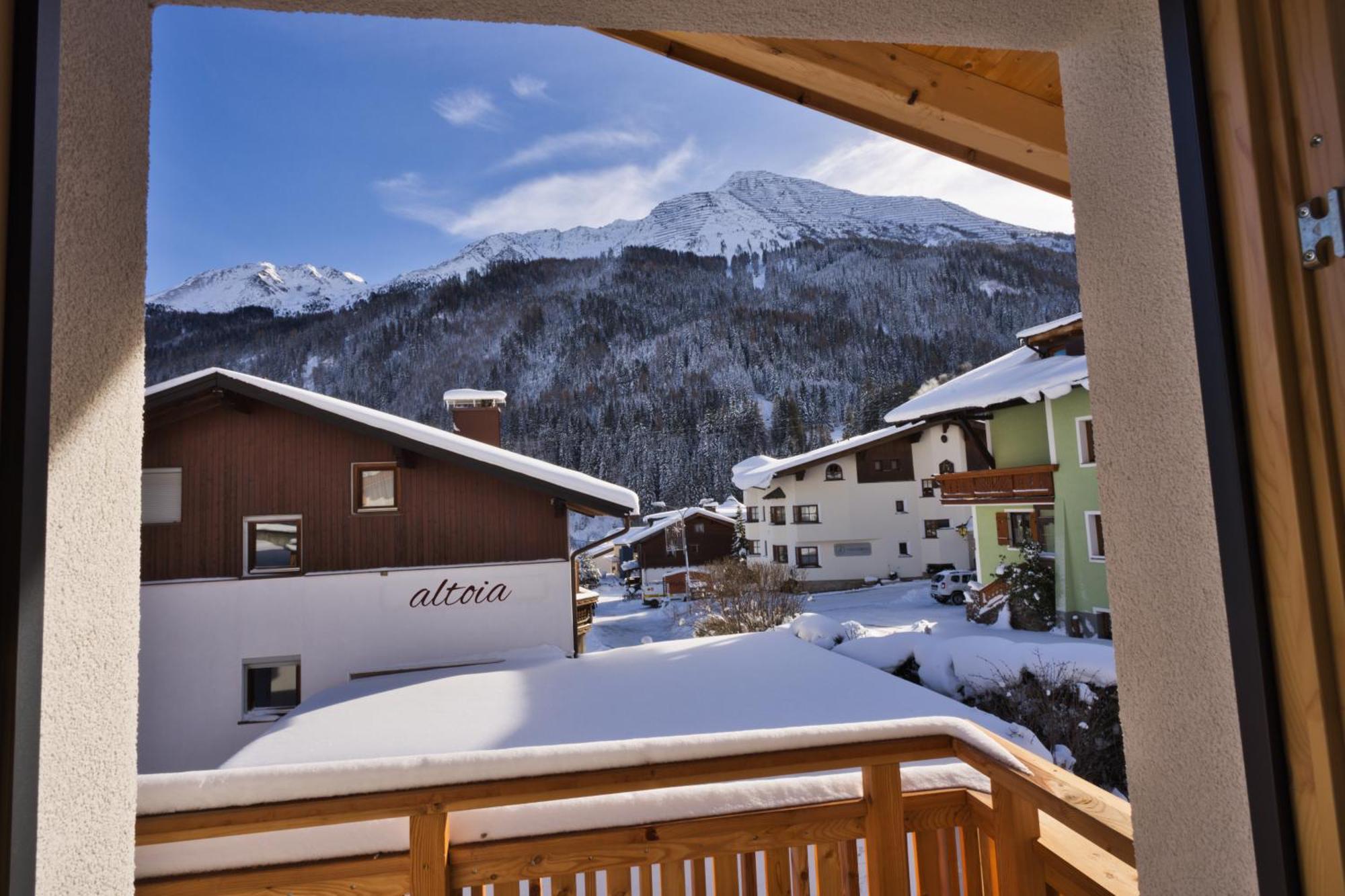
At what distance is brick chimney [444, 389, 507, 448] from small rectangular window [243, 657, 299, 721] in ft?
18.0

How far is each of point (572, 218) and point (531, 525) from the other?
4799 inches

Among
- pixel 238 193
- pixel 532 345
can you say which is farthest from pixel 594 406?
pixel 238 193

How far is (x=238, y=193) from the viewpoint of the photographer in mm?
77438

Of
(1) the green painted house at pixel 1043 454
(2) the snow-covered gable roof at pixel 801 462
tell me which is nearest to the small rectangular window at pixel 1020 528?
(1) the green painted house at pixel 1043 454

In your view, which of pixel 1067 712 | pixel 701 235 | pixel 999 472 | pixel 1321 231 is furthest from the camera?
pixel 701 235

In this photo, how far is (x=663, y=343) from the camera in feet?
251

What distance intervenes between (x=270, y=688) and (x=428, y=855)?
9578mm

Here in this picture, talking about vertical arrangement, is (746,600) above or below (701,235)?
below

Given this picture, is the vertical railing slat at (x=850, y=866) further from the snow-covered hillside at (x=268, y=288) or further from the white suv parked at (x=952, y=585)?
the snow-covered hillside at (x=268, y=288)

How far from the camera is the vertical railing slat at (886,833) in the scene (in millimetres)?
1607

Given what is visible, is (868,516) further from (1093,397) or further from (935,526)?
(1093,397)

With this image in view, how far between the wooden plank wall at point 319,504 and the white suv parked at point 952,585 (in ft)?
43.0

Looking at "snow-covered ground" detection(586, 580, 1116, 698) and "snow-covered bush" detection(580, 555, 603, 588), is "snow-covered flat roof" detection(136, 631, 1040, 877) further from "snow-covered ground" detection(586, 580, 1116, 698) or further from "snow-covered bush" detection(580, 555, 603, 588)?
"snow-covered bush" detection(580, 555, 603, 588)

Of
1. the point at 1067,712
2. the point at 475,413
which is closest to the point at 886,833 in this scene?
the point at 1067,712
